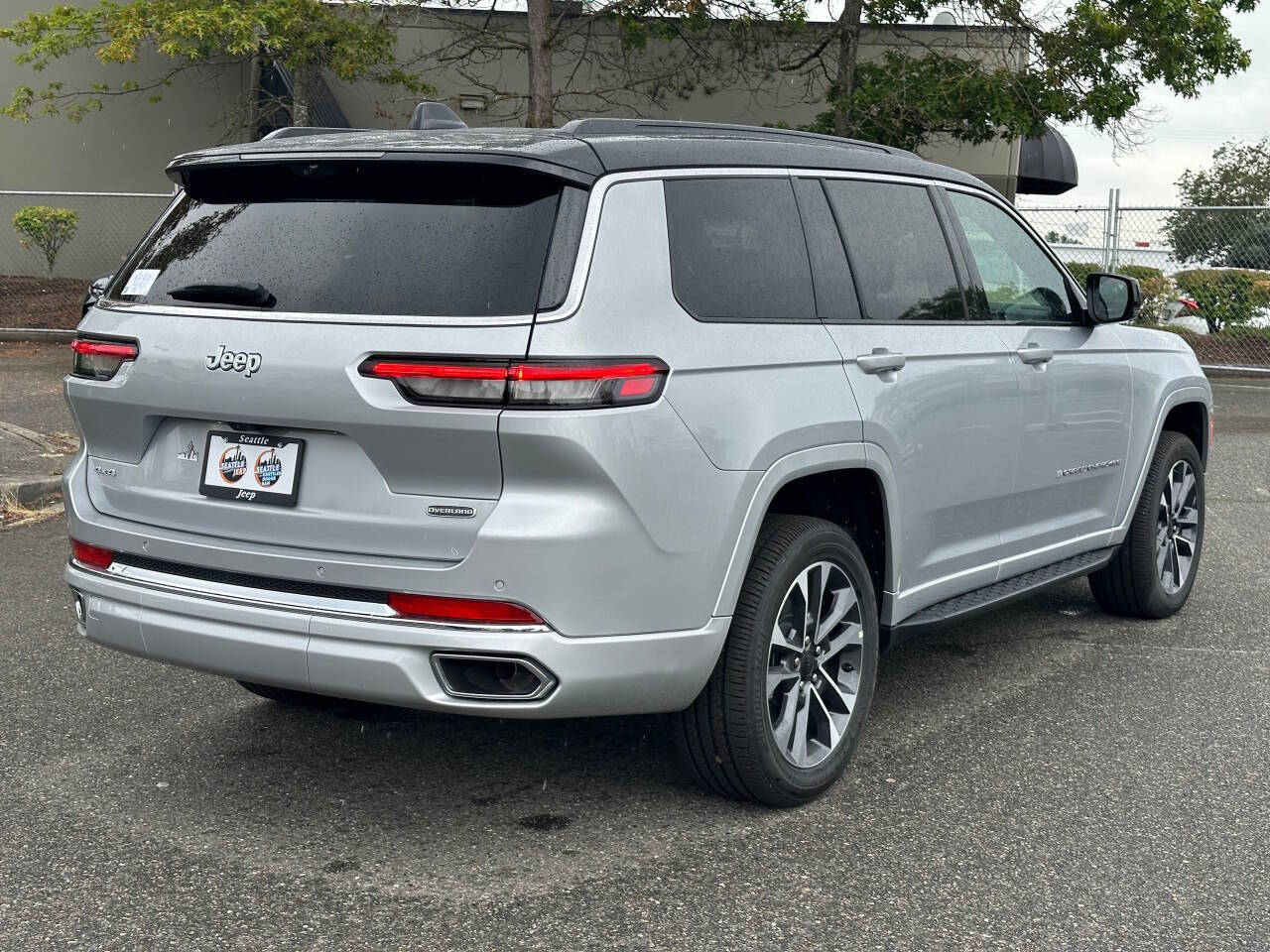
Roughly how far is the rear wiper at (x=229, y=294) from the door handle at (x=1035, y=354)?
2.62 meters

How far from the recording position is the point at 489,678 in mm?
3486

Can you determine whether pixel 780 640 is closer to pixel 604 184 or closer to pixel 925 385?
pixel 925 385

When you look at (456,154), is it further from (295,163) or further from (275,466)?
(275,466)

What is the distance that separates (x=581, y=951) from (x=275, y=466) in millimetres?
1373

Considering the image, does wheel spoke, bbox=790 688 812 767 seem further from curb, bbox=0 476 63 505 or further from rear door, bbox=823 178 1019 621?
curb, bbox=0 476 63 505

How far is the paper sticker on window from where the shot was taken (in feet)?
13.1

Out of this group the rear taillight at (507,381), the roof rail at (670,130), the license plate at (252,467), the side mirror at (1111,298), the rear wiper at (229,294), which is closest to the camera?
the rear taillight at (507,381)

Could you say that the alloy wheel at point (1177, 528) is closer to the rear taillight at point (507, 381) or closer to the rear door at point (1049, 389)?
the rear door at point (1049, 389)

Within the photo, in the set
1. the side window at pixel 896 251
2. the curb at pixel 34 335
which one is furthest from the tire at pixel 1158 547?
the curb at pixel 34 335

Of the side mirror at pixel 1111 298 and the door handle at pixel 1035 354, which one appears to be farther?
the side mirror at pixel 1111 298

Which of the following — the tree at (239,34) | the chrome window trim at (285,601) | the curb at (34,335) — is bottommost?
the curb at (34,335)

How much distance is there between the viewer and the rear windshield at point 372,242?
3.47 meters

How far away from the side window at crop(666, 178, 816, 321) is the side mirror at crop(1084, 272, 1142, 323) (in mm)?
1759

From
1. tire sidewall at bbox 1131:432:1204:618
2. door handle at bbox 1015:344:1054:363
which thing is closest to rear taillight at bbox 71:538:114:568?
door handle at bbox 1015:344:1054:363
